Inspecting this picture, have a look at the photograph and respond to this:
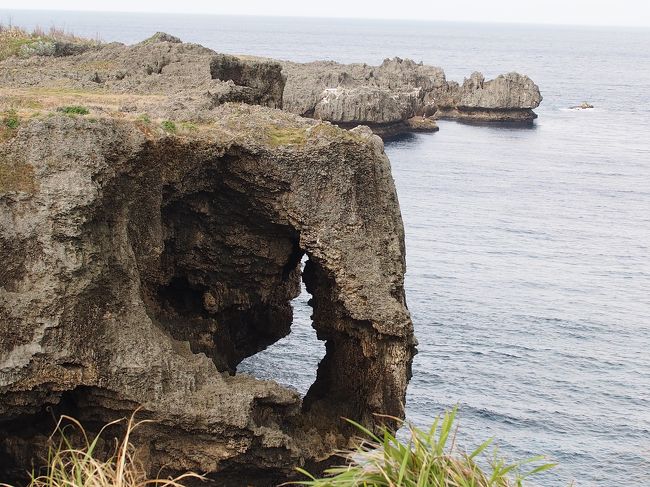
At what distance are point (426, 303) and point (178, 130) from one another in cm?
3028

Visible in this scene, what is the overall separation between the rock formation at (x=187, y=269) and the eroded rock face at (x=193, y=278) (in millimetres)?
49

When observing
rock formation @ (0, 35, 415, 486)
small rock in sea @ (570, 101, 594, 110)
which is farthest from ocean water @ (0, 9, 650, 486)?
small rock in sea @ (570, 101, 594, 110)

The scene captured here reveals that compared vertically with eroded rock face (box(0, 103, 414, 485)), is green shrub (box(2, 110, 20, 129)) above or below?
above

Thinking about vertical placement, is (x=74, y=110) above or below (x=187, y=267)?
above

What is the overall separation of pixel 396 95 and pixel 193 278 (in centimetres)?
9782

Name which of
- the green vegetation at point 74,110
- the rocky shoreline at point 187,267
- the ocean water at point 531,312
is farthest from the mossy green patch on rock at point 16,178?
the ocean water at point 531,312

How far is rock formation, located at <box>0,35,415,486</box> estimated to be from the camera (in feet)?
73.5

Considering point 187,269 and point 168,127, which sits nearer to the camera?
point 168,127

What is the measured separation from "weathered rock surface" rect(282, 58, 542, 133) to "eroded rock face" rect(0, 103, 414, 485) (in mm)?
84076

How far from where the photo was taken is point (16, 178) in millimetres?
22781

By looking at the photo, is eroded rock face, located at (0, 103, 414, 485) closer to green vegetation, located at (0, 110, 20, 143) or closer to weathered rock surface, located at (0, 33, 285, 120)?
green vegetation, located at (0, 110, 20, 143)

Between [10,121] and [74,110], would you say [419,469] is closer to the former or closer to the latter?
[10,121]

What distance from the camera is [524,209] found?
80.8 meters

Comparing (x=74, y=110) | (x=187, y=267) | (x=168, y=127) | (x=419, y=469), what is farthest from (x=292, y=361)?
(x=419, y=469)
